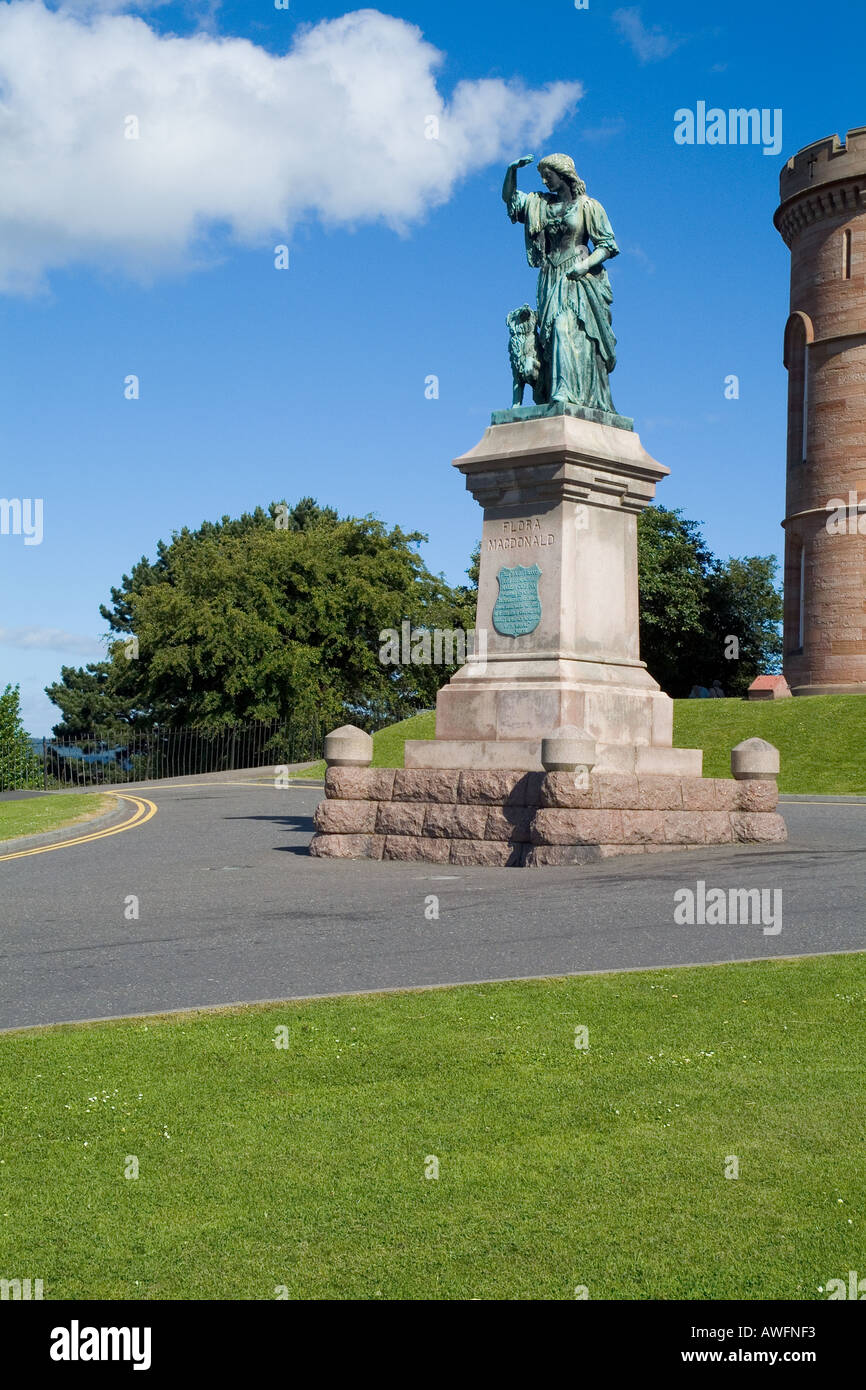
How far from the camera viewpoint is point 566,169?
17.9m

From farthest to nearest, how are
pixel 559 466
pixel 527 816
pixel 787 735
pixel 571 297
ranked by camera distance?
pixel 787 735 < pixel 571 297 < pixel 559 466 < pixel 527 816

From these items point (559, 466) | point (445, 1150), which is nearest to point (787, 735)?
point (559, 466)

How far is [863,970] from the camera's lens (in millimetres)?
8266

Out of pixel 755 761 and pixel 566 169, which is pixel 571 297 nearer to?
pixel 566 169

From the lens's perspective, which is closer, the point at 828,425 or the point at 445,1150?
the point at 445,1150

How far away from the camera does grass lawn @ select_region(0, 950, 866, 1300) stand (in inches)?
169

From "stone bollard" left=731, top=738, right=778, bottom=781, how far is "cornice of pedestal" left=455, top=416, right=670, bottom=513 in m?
3.26

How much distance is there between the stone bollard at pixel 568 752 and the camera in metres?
14.7

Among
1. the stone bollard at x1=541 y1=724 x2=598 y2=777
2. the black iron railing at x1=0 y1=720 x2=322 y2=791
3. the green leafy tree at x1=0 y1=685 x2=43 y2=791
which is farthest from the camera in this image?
the black iron railing at x1=0 y1=720 x2=322 y2=791

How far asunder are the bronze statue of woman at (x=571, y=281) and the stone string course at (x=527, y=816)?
5105mm

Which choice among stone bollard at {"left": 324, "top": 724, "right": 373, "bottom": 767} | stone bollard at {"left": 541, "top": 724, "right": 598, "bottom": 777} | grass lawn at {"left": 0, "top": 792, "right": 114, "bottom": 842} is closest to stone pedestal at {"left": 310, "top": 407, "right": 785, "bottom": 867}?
stone bollard at {"left": 324, "top": 724, "right": 373, "bottom": 767}

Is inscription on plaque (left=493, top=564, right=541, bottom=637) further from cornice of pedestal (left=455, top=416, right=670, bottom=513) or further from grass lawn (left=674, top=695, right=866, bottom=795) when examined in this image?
grass lawn (left=674, top=695, right=866, bottom=795)

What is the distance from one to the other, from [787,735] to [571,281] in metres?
19.3

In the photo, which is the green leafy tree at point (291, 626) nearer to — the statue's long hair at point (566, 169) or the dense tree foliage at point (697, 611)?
the dense tree foliage at point (697, 611)
